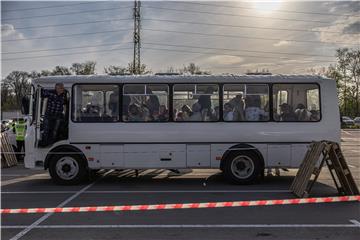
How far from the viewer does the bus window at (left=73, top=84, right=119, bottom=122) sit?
40.7 feet

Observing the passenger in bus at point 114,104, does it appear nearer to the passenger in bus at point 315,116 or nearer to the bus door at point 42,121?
the bus door at point 42,121

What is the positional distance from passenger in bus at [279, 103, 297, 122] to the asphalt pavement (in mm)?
1685

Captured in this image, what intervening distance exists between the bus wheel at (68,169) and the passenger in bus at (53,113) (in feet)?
1.76

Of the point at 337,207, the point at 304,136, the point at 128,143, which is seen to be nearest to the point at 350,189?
the point at 337,207

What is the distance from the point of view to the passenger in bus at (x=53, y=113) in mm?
12250

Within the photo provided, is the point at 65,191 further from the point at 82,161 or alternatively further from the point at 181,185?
the point at 181,185

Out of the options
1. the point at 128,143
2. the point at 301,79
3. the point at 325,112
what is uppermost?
the point at 301,79

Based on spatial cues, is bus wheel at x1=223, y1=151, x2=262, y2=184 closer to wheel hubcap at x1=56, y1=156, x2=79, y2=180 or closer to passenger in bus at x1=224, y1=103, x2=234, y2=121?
passenger in bus at x1=224, y1=103, x2=234, y2=121

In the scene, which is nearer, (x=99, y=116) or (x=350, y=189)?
(x=350, y=189)

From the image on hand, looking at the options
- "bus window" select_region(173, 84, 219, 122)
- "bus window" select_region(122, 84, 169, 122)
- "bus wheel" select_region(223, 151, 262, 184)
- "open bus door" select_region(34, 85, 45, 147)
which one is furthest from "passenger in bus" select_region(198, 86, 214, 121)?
"open bus door" select_region(34, 85, 45, 147)

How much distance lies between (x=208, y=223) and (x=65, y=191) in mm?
4751

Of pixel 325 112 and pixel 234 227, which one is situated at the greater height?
pixel 325 112

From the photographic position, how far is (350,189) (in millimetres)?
10102

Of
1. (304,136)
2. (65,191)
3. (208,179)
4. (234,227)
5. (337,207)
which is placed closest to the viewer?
(234,227)
